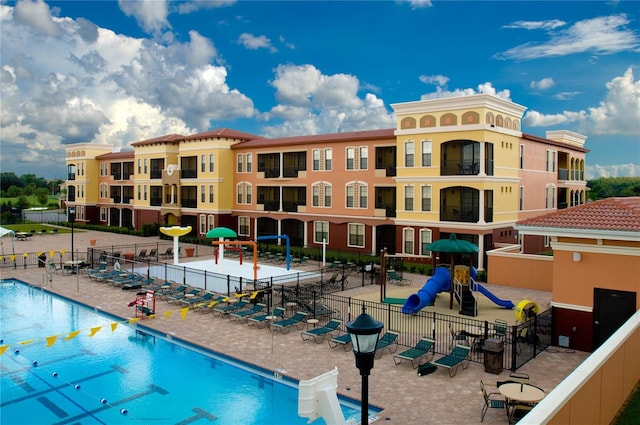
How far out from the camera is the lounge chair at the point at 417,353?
16078 mm

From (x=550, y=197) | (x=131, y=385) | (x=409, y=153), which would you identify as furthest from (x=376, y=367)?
(x=550, y=197)

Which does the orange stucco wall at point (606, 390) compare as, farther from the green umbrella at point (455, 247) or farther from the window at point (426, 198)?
the window at point (426, 198)

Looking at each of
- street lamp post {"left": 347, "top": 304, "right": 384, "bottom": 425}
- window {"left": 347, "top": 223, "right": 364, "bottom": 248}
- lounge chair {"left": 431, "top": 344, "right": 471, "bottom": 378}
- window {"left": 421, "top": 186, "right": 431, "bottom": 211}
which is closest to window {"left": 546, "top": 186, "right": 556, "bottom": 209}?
window {"left": 421, "top": 186, "right": 431, "bottom": 211}

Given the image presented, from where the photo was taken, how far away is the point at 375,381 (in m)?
14.9

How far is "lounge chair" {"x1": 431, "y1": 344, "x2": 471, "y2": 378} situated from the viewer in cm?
1528

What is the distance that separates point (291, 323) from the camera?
19969 mm

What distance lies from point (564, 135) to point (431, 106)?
21523 mm

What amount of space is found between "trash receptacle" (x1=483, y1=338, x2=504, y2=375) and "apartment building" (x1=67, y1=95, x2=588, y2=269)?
40.0 ft

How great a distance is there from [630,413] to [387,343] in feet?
24.0

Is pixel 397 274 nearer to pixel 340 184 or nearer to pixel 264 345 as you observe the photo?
pixel 340 184

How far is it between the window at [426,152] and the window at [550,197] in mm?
14482

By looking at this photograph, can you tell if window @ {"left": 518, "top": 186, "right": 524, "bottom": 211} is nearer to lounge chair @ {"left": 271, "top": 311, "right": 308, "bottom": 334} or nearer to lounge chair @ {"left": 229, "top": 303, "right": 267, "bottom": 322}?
lounge chair @ {"left": 271, "top": 311, "right": 308, "bottom": 334}

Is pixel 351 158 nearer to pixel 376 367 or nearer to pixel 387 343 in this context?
pixel 387 343

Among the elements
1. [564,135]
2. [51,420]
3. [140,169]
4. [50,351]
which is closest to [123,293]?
[50,351]
